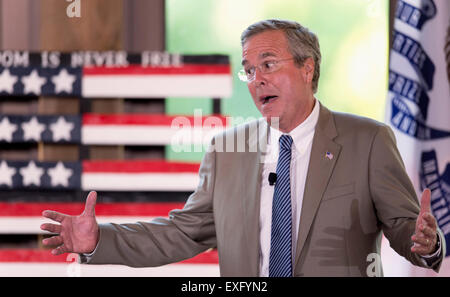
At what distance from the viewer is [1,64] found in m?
2.90

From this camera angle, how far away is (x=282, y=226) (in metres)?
1.46

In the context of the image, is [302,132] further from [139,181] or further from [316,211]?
[139,181]

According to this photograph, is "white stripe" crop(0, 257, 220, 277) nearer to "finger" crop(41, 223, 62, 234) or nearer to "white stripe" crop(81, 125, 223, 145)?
"white stripe" crop(81, 125, 223, 145)

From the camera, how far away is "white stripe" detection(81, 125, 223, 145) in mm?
2857

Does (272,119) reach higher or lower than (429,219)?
higher

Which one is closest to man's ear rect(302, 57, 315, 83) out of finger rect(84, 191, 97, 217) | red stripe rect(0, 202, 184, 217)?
finger rect(84, 191, 97, 217)

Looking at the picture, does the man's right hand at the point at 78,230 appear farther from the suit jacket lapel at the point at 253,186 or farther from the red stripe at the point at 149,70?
the red stripe at the point at 149,70

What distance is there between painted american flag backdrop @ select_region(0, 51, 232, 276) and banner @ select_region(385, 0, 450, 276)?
0.87 meters

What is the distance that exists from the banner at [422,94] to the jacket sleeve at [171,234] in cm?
143

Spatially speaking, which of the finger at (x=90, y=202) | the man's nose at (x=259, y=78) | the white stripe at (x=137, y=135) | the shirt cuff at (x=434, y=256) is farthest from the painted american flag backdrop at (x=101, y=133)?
the shirt cuff at (x=434, y=256)

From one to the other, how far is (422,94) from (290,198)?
1595mm

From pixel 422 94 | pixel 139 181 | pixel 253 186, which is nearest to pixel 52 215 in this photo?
pixel 253 186
